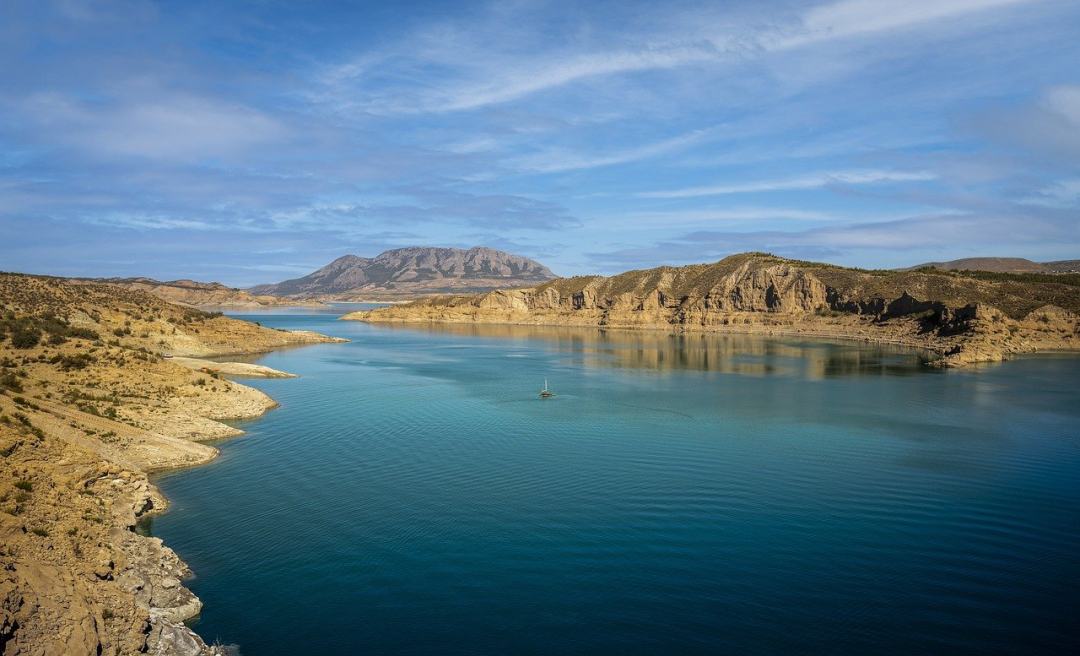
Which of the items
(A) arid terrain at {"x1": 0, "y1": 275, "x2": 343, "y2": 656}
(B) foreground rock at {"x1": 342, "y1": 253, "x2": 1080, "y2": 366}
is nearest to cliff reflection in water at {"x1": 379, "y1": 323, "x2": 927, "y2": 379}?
(B) foreground rock at {"x1": 342, "y1": 253, "x2": 1080, "y2": 366}

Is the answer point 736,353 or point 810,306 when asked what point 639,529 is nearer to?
point 736,353

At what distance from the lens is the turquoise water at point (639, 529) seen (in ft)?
41.5

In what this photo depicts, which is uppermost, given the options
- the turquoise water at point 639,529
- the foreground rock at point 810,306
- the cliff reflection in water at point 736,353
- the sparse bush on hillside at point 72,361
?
the foreground rock at point 810,306

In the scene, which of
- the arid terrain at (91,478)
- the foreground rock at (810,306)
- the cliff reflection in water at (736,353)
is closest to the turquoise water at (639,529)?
the arid terrain at (91,478)

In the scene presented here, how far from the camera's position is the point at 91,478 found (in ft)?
54.5

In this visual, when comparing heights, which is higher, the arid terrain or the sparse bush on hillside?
the sparse bush on hillside

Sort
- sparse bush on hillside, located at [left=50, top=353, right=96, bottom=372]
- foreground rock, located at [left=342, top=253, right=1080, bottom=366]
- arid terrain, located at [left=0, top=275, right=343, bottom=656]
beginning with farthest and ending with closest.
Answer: foreground rock, located at [left=342, top=253, right=1080, bottom=366]
sparse bush on hillside, located at [left=50, top=353, right=96, bottom=372]
arid terrain, located at [left=0, top=275, right=343, bottom=656]

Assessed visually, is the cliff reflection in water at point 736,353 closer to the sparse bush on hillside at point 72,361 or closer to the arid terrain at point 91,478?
the arid terrain at point 91,478

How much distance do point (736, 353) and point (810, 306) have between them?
45.0 metres

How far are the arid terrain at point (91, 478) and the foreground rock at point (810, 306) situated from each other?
6184 centimetres

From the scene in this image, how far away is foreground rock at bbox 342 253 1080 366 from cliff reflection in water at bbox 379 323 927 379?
19.6ft

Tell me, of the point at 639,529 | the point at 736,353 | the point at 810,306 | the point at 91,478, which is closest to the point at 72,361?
the point at 91,478

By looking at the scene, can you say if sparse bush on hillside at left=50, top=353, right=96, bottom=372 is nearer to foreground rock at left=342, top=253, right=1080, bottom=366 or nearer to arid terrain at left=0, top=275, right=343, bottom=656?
arid terrain at left=0, top=275, right=343, bottom=656

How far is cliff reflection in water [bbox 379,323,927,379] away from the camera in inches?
2295
